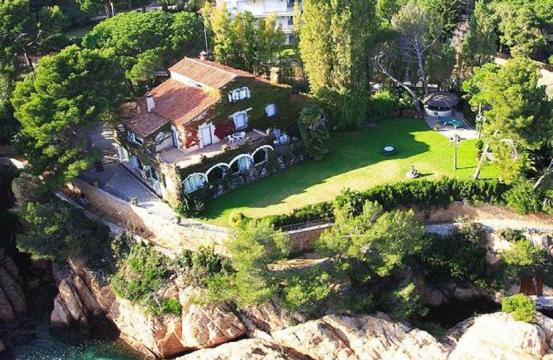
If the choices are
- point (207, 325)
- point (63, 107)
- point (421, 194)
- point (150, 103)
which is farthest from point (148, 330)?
point (421, 194)

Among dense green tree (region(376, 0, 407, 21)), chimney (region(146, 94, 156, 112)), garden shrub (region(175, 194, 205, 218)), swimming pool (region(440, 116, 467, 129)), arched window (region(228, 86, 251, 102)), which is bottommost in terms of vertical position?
garden shrub (region(175, 194, 205, 218))

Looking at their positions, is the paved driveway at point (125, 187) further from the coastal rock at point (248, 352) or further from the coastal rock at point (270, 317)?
the coastal rock at point (248, 352)

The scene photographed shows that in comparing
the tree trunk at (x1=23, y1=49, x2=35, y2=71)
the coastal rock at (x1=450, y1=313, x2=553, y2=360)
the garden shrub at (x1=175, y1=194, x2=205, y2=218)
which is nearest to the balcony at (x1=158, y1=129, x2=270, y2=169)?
the garden shrub at (x1=175, y1=194, x2=205, y2=218)

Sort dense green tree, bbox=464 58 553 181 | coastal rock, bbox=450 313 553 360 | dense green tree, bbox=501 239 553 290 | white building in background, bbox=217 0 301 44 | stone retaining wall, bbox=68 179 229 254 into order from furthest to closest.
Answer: white building in background, bbox=217 0 301 44 < stone retaining wall, bbox=68 179 229 254 < dense green tree, bbox=501 239 553 290 < dense green tree, bbox=464 58 553 181 < coastal rock, bbox=450 313 553 360

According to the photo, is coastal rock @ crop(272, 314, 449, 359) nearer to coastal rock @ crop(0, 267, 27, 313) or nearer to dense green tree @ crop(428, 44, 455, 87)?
coastal rock @ crop(0, 267, 27, 313)

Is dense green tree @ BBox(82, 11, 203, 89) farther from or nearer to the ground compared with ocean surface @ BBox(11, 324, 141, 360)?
farther from the ground

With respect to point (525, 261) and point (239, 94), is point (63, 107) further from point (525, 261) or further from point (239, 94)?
point (525, 261)

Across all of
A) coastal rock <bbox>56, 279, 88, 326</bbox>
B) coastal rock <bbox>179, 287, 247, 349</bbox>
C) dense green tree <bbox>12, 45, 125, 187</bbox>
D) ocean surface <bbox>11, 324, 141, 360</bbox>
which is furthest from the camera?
coastal rock <bbox>56, 279, 88, 326</bbox>
